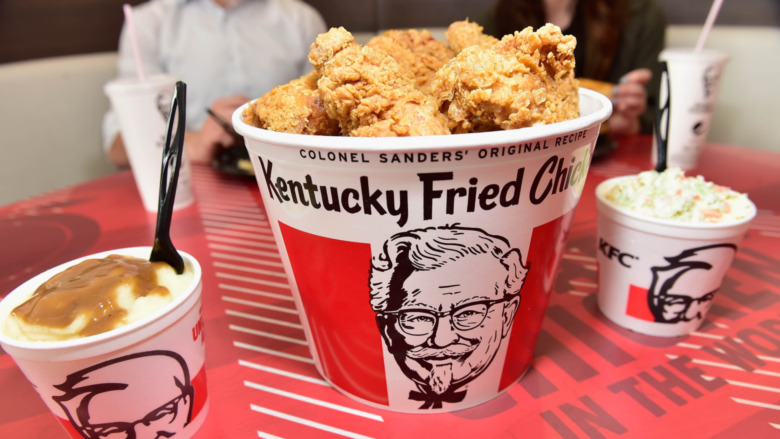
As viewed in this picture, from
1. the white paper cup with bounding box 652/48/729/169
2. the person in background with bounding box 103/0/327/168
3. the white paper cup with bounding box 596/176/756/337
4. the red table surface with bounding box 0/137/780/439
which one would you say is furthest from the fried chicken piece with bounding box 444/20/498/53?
the person in background with bounding box 103/0/327/168

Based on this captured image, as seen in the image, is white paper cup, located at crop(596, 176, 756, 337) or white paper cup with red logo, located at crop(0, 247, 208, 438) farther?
white paper cup, located at crop(596, 176, 756, 337)

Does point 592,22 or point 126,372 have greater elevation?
point 592,22

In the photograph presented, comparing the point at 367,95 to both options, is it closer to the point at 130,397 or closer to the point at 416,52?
the point at 416,52

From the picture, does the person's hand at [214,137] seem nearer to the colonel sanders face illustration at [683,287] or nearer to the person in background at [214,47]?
the person in background at [214,47]

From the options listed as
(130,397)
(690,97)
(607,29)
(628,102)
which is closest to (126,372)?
(130,397)

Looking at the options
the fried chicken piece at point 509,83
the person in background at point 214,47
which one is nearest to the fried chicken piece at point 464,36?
the fried chicken piece at point 509,83

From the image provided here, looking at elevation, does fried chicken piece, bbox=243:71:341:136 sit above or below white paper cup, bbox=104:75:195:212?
above

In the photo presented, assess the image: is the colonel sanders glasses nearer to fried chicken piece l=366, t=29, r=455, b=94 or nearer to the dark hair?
fried chicken piece l=366, t=29, r=455, b=94
